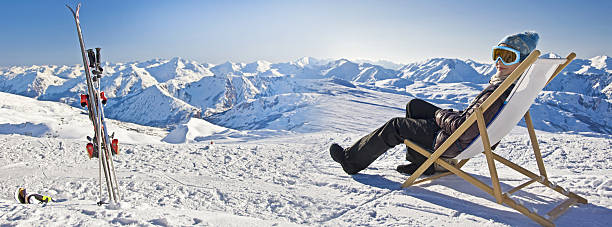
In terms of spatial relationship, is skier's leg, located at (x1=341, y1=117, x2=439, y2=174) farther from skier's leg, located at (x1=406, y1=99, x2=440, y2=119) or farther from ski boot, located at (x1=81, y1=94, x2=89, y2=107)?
ski boot, located at (x1=81, y1=94, x2=89, y2=107)

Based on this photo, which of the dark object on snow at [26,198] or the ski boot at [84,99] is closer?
the ski boot at [84,99]

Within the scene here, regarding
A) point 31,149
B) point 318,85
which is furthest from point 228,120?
point 31,149

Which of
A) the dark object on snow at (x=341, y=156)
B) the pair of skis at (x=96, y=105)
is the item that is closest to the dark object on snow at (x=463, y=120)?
the dark object on snow at (x=341, y=156)

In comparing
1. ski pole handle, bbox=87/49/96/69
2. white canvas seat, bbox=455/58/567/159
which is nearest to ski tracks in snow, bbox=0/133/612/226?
white canvas seat, bbox=455/58/567/159

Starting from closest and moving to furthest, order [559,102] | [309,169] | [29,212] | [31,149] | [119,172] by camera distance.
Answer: [29,212] → [119,172] → [309,169] → [31,149] → [559,102]

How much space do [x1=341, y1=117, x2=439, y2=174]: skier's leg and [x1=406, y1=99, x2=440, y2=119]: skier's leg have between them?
304 mm

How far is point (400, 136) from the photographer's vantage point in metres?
4.24

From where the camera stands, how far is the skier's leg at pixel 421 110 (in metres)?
4.42

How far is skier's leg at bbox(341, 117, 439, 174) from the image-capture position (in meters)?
4.06

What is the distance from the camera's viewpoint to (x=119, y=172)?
544cm

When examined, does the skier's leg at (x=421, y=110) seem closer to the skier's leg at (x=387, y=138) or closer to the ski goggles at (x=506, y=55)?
the skier's leg at (x=387, y=138)

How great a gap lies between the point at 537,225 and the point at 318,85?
496 ft

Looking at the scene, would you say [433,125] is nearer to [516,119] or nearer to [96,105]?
[516,119]

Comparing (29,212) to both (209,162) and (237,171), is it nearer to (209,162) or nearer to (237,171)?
(237,171)
